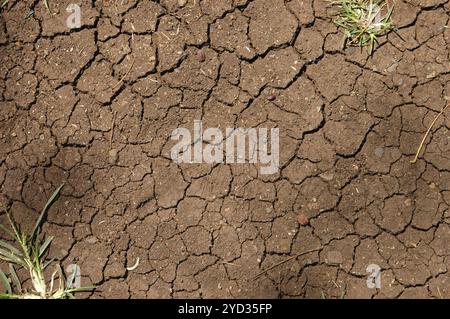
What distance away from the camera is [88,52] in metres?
3.59

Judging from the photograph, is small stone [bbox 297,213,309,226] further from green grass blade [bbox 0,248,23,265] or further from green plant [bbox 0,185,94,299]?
green grass blade [bbox 0,248,23,265]

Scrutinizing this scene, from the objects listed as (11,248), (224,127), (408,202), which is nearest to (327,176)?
(408,202)

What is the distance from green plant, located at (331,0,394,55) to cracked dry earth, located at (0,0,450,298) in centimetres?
7

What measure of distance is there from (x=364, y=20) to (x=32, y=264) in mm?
2487

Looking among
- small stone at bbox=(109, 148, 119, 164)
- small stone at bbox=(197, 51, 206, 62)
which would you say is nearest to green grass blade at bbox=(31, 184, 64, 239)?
small stone at bbox=(109, 148, 119, 164)

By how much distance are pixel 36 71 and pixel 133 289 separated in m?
1.47

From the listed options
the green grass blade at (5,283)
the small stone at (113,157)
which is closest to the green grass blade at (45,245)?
the green grass blade at (5,283)

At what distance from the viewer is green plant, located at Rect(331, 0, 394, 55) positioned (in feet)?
11.6

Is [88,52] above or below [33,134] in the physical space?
above

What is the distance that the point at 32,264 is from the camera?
3.45 metres

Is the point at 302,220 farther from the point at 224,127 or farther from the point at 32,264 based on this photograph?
the point at 32,264
